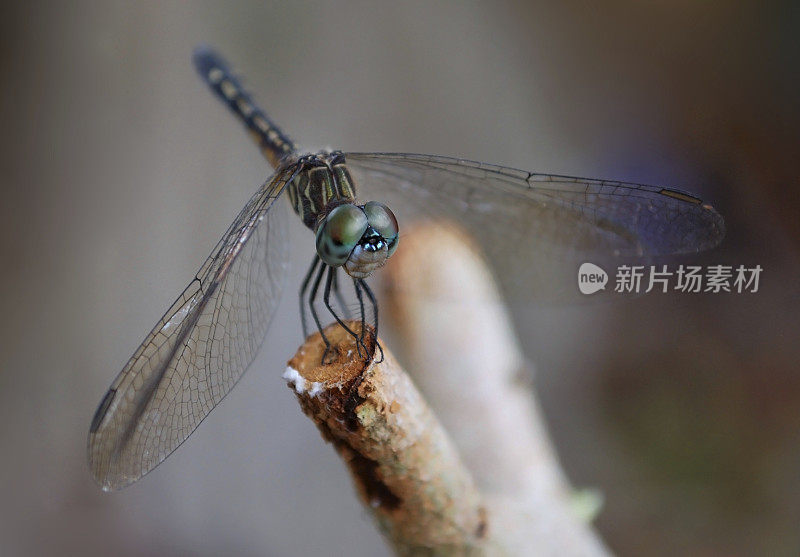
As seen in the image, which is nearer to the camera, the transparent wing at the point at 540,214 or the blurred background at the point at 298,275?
the transparent wing at the point at 540,214

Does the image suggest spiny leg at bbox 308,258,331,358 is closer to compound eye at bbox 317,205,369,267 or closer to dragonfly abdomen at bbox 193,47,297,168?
compound eye at bbox 317,205,369,267

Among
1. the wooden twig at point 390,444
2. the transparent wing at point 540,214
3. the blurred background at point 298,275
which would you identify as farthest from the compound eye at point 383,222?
the blurred background at point 298,275

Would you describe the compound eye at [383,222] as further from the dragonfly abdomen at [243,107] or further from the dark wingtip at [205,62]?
the dark wingtip at [205,62]

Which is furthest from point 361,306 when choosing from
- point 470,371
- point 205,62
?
point 205,62

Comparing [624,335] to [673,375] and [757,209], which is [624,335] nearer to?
[673,375]

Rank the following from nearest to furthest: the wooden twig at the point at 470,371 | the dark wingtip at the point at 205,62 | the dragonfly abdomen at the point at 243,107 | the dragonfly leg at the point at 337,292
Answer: the dragonfly leg at the point at 337,292 < the wooden twig at the point at 470,371 < the dragonfly abdomen at the point at 243,107 < the dark wingtip at the point at 205,62

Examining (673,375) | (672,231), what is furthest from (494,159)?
(672,231)
